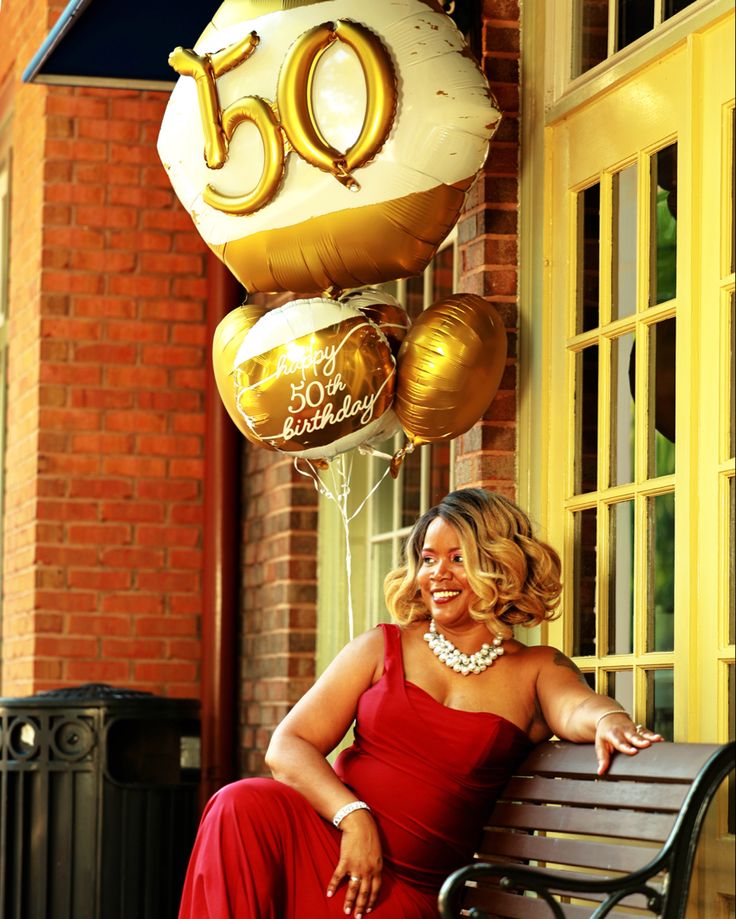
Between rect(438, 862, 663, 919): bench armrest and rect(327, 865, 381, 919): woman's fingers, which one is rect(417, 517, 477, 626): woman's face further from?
rect(438, 862, 663, 919): bench armrest

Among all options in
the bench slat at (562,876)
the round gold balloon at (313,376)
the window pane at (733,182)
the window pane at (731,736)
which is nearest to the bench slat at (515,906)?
the bench slat at (562,876)

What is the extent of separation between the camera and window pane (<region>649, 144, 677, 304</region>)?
149 inches

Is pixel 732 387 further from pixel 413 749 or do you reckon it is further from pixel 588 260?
pixel 413 749

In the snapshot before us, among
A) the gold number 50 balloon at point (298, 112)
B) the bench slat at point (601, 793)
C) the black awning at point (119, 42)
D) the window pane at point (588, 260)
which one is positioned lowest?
the bench slat at point (601, 793)

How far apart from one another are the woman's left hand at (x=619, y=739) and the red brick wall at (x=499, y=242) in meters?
1.27

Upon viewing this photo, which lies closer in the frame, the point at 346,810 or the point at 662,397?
the point at 346,810

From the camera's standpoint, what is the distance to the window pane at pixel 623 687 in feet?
12.8

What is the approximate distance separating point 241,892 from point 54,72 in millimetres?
3000

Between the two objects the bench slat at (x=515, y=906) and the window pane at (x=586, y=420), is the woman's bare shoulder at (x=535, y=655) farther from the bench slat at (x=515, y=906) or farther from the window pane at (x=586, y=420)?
the window pane at (x=586, y=420)

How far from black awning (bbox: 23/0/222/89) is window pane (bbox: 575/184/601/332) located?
1.60m

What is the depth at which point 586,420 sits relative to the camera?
4.18 m

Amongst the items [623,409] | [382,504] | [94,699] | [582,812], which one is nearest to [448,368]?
[623,409]

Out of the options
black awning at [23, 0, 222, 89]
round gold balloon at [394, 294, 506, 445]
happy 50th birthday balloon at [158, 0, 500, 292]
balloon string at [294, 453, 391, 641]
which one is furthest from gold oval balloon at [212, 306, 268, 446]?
black awning at [23, 0, 222, 89]

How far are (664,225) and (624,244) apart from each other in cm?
22
